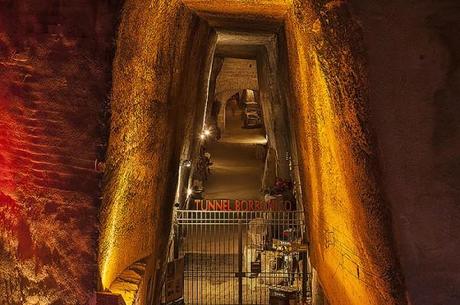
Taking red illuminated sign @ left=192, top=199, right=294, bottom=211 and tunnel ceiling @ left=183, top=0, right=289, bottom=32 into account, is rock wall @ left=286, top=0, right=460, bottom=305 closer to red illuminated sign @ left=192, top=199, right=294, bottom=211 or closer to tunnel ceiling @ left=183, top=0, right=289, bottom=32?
tunnel ceiling @ left=183, top=0, right=289, bottom=32

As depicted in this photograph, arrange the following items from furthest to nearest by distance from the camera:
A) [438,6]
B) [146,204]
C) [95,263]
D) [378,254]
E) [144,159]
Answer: [146,204], [144,159], [95,263], [378,254], [438,6]

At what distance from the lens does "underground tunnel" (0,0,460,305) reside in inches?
134

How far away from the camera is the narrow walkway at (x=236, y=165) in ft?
64.4

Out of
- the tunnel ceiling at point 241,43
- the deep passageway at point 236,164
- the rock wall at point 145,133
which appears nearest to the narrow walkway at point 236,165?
the deep passageway at point 236,164

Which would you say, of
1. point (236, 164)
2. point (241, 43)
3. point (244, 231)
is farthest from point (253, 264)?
point (236, 164)

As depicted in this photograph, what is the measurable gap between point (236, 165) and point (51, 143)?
1984cm

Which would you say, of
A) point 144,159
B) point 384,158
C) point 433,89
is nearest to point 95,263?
point 144,159

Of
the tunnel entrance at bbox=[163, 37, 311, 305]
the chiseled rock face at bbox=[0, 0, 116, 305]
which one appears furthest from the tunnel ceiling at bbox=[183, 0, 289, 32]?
Result: the tunnel entrance at bbox=[163, 37, 311, 305]

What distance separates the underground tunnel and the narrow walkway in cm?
1115

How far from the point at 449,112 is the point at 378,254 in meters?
1.03

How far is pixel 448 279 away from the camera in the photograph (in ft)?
11.6

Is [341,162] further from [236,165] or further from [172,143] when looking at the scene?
[236,165]

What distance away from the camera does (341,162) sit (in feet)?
15.0

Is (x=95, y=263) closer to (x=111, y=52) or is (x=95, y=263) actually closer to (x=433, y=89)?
(x=111, y=52)
